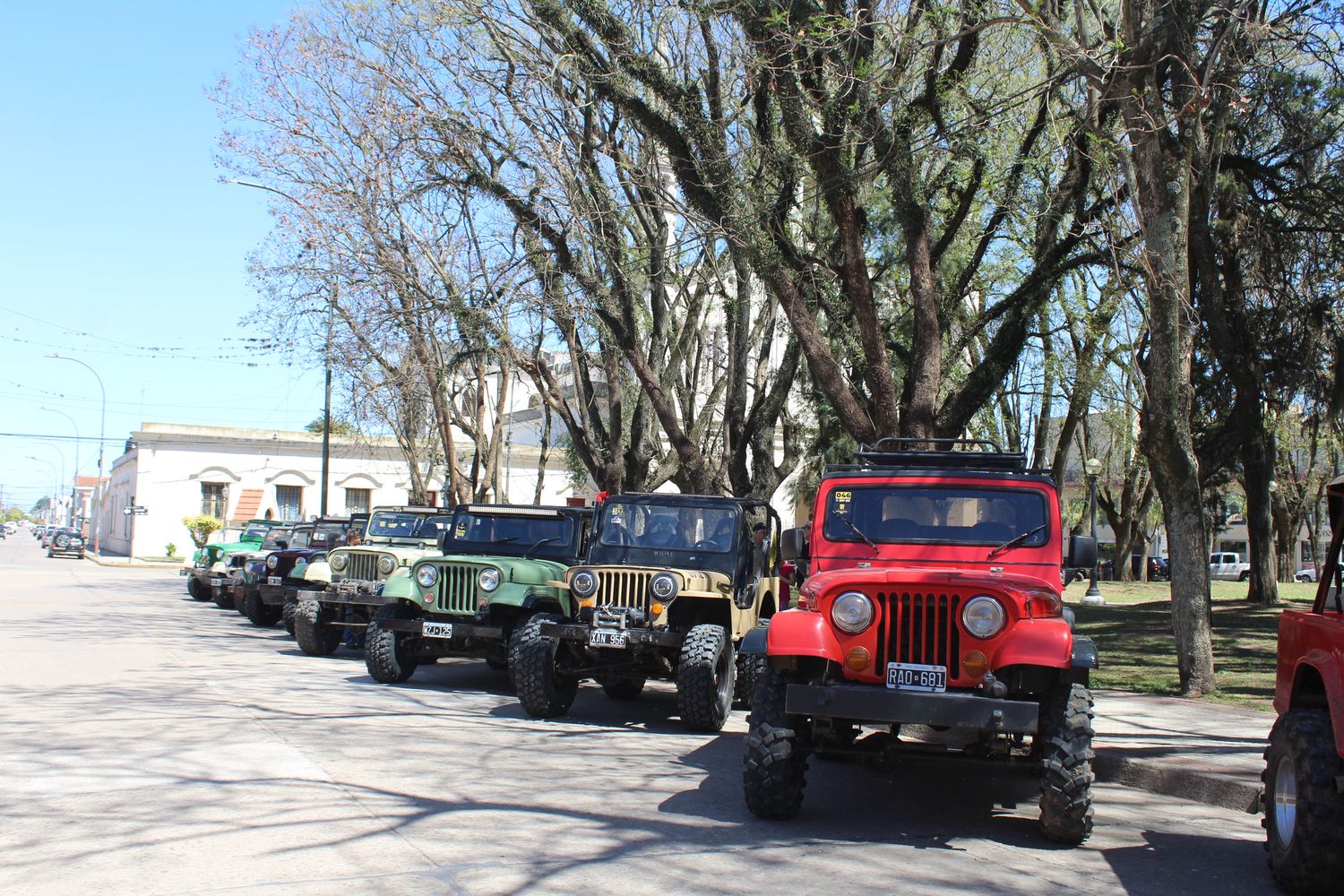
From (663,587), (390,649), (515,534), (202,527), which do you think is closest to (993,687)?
(663,587)

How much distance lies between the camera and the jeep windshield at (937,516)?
8.67m

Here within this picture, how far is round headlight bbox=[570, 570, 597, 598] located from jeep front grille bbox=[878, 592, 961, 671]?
15.6 feet

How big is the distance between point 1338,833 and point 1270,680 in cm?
971

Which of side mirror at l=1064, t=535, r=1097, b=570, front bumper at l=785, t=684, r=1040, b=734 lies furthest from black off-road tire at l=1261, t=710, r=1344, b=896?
side mirror at l=1064, t=535, r=1097, b=570

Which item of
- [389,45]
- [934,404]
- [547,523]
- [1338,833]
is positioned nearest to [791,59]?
[934,404]

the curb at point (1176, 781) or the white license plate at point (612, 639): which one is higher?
the white license plate at point (612, 639)

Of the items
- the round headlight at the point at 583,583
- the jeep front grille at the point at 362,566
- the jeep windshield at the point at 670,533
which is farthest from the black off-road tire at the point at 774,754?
the jeep front grille at the point at 362,566

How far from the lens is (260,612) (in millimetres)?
21766

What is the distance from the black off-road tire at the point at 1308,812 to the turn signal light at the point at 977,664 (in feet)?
5.11

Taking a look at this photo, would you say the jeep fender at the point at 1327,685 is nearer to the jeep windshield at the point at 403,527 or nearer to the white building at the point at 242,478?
the jeep windshield at the point at 403,527

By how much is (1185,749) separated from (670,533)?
5.38 metres

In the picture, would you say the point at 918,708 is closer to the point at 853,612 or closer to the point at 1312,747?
the point at 853,612

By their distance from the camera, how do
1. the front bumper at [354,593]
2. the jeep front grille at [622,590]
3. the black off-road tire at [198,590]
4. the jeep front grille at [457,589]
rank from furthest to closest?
the black off-road tire at [198,590]
the front bumper at [354,593]
the jeep front grille at [457,589]
the jeep front grille at [622,590]

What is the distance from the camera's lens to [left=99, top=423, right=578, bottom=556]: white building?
52500 mm
